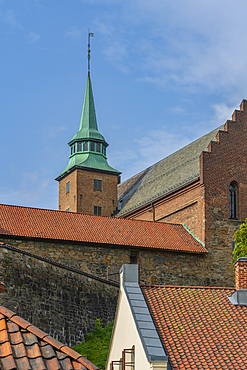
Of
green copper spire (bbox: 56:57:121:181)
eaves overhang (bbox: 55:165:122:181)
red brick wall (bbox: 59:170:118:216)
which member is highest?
green copper spire (bbox: 56:57:121:181)

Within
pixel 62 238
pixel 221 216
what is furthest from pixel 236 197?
pixel 62 238

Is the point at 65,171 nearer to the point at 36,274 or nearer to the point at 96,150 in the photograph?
the point at 96,150

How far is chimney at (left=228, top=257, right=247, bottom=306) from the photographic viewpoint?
1667 cm

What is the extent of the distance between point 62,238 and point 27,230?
1811 mm

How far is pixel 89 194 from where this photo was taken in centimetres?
4806

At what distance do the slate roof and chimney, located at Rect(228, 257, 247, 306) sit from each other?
1762 centimetres

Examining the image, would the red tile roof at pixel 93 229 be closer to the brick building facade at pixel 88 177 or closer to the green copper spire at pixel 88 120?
the brick building facade at pixel 88 177

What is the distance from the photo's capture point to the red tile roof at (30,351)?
668 centimetres

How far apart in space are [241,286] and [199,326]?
2448 mm

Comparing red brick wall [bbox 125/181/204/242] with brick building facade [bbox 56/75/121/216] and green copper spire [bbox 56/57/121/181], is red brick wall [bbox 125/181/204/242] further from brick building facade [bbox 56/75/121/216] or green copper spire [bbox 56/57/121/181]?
green copper spire [bbox 56/57/121/181]

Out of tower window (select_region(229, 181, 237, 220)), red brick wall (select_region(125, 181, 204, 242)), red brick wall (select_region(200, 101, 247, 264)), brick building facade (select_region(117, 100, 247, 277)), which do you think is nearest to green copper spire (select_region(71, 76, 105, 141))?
red brick wall (select_region(125, 181, 204, 242))

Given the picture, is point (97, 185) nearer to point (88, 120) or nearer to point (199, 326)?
point (88, 120)

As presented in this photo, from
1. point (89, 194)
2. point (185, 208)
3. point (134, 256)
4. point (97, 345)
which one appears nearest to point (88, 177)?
point (89, 194)

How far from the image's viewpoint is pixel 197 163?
37.2m
